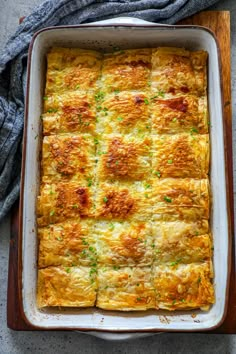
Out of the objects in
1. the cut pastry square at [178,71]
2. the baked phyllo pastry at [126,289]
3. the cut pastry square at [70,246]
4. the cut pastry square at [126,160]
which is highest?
the cut pastry square at [178,71]

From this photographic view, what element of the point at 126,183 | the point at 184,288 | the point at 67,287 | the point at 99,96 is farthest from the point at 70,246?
the point at 99,96

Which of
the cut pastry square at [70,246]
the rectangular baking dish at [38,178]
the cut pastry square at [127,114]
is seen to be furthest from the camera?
the cut pastry square at [127,114]

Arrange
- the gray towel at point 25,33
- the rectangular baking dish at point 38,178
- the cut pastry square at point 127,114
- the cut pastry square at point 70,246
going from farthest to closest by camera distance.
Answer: the gray towel at point 25,33, the cut pastry square at point 127,114, the cut pastry square at point 70,246, the rectangular baking dish at point 38,178

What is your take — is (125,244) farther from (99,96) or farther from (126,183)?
(99,96)

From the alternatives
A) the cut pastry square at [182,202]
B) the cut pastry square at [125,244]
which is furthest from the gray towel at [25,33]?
the cut pastry square at [182,202]

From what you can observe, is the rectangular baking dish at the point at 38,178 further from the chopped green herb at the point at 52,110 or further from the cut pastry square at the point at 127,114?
the cut pastry square at the point at 127,114

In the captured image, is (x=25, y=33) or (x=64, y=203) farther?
(x=25, y=33)
